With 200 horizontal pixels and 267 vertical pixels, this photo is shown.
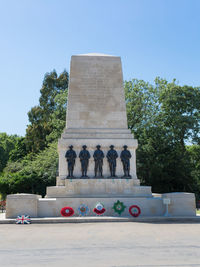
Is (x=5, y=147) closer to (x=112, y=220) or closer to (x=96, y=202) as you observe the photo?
(x=96, y=202)

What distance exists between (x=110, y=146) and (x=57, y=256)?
1140 centimetres

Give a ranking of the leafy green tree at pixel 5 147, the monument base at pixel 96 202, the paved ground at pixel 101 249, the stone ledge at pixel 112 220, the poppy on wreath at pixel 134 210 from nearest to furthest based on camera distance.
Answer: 1. the paved ground at pixel 101 249
2. the stone ledge at pixel 112 220
3. the monument base at pixel 96 202
4. the poppy on wreath at pixel 134 210
5. the leafy green tree at pixel 5 147

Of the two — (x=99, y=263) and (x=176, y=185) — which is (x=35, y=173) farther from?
(x=99, y=263)

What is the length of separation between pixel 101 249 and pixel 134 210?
7.69 metres

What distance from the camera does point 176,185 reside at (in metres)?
31.9

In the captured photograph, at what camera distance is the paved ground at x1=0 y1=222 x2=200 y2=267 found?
222 inches

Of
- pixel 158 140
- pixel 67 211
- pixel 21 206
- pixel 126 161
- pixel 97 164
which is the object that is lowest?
pixel 67 211

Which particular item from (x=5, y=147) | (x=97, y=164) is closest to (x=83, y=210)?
(x=97, y=164)

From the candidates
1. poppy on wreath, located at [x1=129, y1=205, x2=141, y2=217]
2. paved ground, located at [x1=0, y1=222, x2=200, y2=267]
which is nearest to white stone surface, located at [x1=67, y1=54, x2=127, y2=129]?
poppy on wreath, located at [x1=129, y1=205, x2=141, y2=217]

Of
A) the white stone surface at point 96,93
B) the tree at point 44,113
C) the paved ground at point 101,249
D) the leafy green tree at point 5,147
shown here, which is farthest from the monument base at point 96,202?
the leafy green tree at point 5,147

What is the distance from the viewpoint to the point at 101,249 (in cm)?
686

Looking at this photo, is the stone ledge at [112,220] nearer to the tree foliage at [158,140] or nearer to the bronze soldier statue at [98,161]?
the bronze soldier statue at [98,161]

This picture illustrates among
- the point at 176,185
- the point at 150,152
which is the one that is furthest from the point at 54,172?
the point at 176,185

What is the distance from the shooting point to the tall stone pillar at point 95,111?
17375 mm
